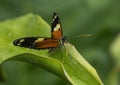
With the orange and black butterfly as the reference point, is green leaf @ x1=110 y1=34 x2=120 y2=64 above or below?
below

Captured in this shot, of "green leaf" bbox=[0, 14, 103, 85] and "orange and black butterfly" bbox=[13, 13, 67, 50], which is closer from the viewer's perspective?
"green leaf" bbox=[0, 14, 103, 85]

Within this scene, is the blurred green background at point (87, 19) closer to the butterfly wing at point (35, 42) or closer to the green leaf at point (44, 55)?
the green leaf at point (44, 55)

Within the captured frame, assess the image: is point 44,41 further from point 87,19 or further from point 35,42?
point 87,19

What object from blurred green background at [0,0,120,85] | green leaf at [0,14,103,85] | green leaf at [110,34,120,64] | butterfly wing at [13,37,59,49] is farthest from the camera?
blurred green background at [0,0,120,85]

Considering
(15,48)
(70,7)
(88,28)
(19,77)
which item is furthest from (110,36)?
(15,48)

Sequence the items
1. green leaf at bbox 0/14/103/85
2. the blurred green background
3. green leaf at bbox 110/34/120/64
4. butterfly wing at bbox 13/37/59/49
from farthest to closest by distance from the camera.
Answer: the blurred green background
green leaf at bbox 110/34/120/64
butterfly wing at bbox 13/37/59/49
green leaf at bbox 0/14/103/85

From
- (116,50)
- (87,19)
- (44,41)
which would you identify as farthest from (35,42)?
(87,19)

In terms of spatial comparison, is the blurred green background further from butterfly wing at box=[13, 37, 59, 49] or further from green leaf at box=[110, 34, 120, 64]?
butterfly wing at box=[13, 37, 59, 49]

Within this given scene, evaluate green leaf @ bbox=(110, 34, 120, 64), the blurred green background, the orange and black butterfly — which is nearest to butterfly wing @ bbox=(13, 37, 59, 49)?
the orange and black butterfly

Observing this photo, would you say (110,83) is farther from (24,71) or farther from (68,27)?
(68,27)
